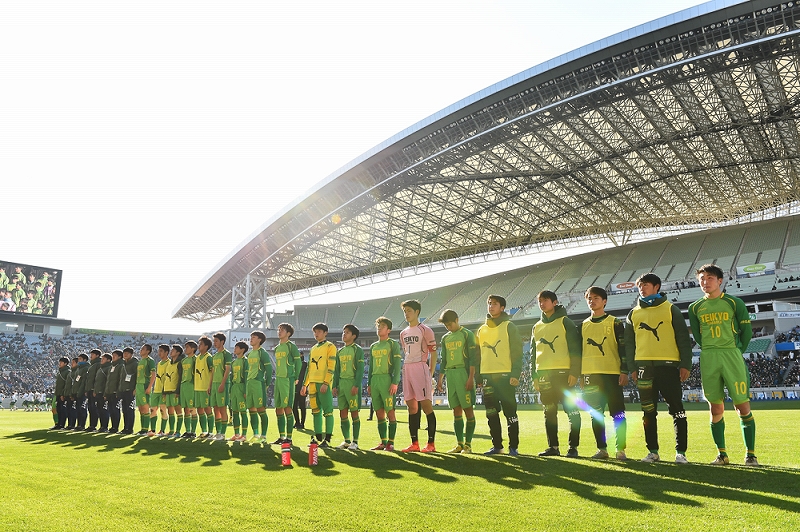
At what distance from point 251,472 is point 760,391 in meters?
29.8

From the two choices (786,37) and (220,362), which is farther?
(786,37)

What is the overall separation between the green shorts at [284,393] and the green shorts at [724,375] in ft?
19.4

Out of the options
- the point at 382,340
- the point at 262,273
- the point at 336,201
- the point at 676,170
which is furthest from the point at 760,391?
the point at 262,273

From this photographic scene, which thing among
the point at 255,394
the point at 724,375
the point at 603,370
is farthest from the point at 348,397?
the point at 724,375

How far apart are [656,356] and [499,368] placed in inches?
72.7

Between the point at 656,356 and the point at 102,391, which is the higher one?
the point at 656,356

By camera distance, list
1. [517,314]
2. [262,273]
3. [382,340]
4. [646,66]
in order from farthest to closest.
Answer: [517,314], [262,273], [646,66], [382,340]

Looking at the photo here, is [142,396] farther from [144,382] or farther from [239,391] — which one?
[239,391]

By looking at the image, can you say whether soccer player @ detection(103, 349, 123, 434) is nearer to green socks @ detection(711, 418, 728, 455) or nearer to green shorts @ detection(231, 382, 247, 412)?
green shorts @ detection(231, 382, 247, 412)

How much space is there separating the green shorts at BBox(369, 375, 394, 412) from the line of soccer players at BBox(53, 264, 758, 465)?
0.07 ft

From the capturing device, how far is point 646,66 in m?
21.8

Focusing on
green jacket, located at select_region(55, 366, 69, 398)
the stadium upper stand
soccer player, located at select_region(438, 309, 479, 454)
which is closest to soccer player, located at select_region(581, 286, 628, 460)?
soccer player, located at select_region(438, 309, 479, 454)

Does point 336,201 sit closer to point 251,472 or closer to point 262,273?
point 262,273

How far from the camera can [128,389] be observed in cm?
1171
